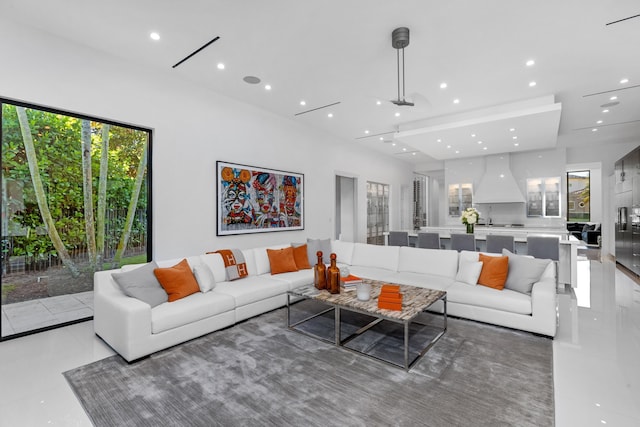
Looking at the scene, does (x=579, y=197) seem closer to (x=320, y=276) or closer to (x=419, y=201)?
(x=419, y=201)

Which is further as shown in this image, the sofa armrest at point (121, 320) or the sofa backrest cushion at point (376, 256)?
the sofa backrest cushion at point (376, 256)

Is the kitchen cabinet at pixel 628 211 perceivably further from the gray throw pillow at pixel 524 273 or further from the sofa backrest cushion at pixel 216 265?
the sofa backrest cushion at pixel 216 265

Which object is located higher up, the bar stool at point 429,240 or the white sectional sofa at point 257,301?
the bar stool at point 429,240

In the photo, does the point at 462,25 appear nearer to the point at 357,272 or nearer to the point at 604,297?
the point at 357,272

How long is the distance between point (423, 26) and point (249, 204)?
375 centimetres

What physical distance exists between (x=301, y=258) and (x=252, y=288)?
114 cm

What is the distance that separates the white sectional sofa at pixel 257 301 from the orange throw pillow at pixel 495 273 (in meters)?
0.08

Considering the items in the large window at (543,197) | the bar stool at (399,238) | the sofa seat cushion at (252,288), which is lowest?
the sofa seat cushion at (252,288)

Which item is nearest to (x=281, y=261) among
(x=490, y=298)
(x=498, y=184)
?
(x=490, y=298)

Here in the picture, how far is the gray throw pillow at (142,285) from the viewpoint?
2.98 metres

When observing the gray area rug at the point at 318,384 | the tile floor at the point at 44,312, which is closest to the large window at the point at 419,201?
the gray area rug at the point at 318,384

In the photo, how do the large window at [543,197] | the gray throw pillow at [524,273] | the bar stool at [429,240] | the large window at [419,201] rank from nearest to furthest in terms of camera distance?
the gray throw pillow at [524,273] → the bar stool at [429,240] → the large window at [543,197] → the large window at [419,201]

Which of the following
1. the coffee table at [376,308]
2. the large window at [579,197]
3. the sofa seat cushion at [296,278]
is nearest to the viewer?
the coffee table at [376,308]

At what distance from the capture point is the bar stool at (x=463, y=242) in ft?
17.4
